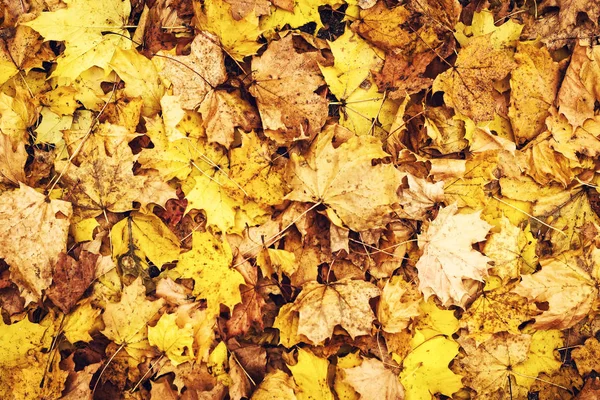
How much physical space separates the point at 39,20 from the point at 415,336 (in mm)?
2146

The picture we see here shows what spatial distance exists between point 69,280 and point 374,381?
4.58 feet

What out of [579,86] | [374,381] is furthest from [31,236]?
[579,86]

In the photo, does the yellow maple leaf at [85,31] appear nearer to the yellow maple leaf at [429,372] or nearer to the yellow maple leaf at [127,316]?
the yellow maple leaf at [127,316]

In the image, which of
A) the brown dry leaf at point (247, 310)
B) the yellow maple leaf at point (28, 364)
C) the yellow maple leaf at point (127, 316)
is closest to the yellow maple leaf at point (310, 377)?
the brown dry leaf at point (247, 310)

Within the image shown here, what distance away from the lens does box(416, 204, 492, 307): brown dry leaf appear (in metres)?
1.99

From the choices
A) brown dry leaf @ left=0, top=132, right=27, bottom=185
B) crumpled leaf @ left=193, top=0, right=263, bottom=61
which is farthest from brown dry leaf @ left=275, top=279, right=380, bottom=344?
brown dry leaf @ left=0, top=132, right=27, bottom=185

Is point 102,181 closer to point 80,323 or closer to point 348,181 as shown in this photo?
point 80,323

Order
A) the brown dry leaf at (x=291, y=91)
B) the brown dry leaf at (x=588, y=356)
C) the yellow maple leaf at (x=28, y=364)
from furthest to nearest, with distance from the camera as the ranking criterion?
the brown dry leaf at (x=588, y=356)
the brown dry leaf at (x=291, y=91)
the yellow maple leaf at (x=28, y=364)

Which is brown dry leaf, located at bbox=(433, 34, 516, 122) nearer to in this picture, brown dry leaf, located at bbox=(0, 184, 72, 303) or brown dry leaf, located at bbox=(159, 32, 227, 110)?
brown dry leaf, located at bbox=(159, 32, 227, 110)

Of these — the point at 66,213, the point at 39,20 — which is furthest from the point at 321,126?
the point at 39,20

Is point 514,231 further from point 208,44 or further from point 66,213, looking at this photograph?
point 66,213

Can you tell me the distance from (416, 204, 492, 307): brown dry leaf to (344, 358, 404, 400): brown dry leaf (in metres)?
0.38

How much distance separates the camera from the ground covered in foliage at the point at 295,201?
1.95m

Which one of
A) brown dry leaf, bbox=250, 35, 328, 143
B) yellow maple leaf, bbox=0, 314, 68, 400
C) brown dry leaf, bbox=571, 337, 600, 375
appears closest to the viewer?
yellow maple leaf, bbox=0, 314, 68, 400
